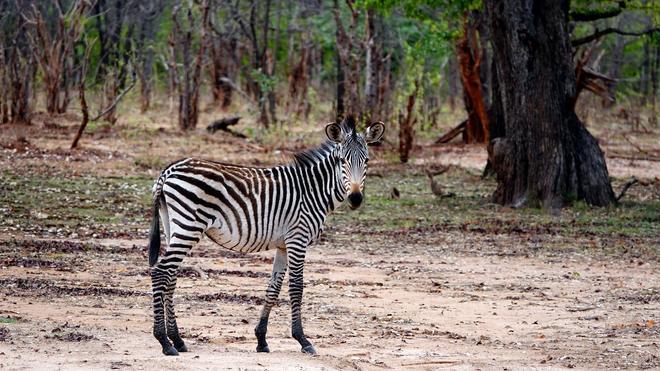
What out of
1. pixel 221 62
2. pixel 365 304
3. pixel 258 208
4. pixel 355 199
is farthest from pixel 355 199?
pixel 221 62

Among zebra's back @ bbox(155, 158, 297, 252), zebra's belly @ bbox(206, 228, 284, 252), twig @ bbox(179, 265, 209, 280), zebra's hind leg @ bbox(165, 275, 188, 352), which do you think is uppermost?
zebra's back @ bbox(155, 158, 297, 252)

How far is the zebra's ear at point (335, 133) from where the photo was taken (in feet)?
27.1

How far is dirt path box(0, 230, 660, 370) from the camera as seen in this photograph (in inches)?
308

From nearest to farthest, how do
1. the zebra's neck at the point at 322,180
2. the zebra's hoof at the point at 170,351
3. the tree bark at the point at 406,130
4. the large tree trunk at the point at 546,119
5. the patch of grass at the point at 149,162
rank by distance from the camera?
the zebra's hoof at the point at 170,351, the zebra's neck at the point at 322,180, the large tree trunk at the point at 546,119, the patch of grass at the point at 149,162, the tree bark at the point at 406,130

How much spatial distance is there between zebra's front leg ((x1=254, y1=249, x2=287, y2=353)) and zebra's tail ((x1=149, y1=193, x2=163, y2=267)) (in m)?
0.86

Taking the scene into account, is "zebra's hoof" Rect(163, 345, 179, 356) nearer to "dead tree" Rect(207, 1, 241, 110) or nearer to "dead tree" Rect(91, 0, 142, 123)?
"dead tree" Rect(207, 1, 241, 110)

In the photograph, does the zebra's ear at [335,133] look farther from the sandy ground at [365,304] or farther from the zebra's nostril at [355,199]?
the sandy ground at [365,304]

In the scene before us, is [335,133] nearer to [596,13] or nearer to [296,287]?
[296,287]

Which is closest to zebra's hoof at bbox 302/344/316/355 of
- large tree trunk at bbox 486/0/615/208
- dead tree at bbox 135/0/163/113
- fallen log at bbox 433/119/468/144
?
large tree trunk at bbox 486/0/615/208

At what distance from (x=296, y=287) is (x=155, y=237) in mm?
1061

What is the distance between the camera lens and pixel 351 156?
26.8 feet

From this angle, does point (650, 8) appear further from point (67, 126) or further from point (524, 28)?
point (67, 126)

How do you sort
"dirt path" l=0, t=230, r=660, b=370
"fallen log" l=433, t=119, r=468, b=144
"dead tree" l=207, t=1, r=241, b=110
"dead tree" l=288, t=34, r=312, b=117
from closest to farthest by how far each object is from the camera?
"dirt path" l=0, t=230, r=660, b=370 → "fallen log" l=433, t=119, r=468, b=144 → "dead tree" l=288, t=34, r=312, b=117 → "dead tree" l=207, t=1, r=241, b=110

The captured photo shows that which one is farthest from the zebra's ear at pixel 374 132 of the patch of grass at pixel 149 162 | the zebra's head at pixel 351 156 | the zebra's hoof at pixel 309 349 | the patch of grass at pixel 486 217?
the patch of grass at pixel 149 162
